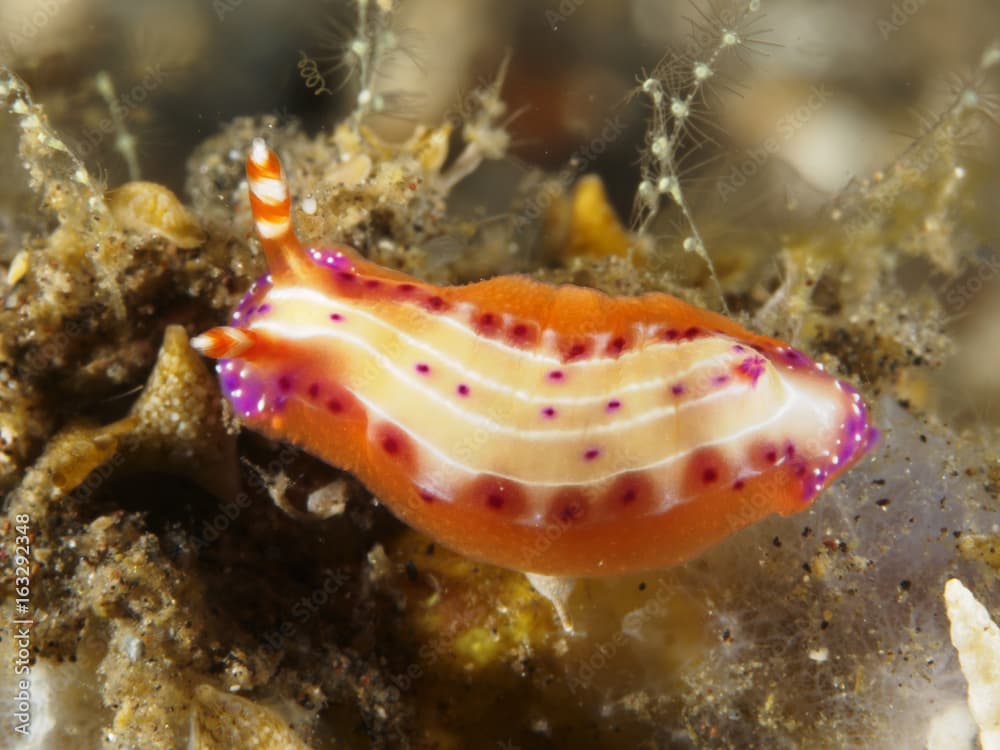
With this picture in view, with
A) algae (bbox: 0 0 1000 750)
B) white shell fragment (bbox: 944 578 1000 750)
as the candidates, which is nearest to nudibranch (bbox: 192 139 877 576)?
algae (bbox: 0 0 1000 750)

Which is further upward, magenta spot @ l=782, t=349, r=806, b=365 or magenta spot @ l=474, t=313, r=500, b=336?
magenta spot @ l=474, t=313, r=500, b=336

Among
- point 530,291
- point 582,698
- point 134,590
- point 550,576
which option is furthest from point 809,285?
point 134,590

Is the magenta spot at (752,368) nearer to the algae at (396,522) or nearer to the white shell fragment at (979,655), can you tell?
the algae at (396,522)

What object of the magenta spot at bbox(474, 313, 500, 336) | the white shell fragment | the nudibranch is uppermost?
the magenta spot at bbox(474, 313, 500, 336)

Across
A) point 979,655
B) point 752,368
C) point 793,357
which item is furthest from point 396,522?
point 979,655

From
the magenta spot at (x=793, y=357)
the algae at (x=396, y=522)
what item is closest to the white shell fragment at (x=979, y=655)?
the algae at (x=396, y=522)

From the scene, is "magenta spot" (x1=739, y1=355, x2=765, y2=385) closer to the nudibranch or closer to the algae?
the nudibranch

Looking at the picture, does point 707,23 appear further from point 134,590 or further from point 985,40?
point 134,590
